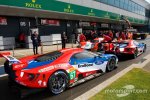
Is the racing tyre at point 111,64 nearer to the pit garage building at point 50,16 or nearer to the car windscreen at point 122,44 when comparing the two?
the car windscreen at point 122,44

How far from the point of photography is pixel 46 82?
5.75m

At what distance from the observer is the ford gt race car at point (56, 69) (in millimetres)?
5582

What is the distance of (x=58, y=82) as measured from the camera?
6.12 meters

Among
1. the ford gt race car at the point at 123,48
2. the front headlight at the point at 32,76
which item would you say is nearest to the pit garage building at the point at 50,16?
the ford gt race car at the point at 123,48

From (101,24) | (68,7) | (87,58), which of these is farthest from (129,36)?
(87,58)

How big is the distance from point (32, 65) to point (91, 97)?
6.57 feet

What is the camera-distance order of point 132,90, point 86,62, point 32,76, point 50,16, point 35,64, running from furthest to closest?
point 50,16
point 86,62
point 35,64
point 132,90
point 32,76

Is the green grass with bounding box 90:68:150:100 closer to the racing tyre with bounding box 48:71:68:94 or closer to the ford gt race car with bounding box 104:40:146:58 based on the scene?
the racing tyre with bounding box 48:71:68:94

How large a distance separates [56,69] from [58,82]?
0.41m

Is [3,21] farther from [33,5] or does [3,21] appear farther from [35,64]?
[35,64]

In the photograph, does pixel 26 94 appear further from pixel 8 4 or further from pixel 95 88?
pixel 8 4

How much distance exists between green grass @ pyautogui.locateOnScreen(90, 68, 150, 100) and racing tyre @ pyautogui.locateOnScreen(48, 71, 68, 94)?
111 centimetres

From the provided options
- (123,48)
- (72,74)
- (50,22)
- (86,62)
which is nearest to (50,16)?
(50,22)

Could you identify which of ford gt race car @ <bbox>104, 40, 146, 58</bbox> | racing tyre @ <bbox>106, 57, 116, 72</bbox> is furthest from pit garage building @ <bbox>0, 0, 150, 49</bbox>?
racing tyre @ <bbox>106, 57, 116, 72</bbox>
